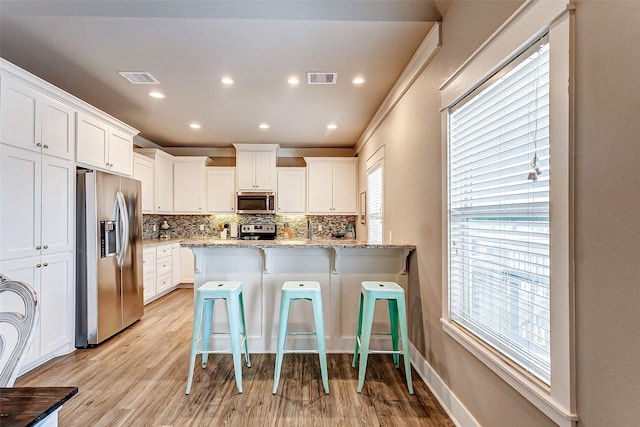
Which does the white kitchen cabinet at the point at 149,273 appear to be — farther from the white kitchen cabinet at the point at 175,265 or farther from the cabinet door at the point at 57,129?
the cabinet door at the point at 57,129

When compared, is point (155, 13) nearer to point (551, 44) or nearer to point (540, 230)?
point (551, 44)

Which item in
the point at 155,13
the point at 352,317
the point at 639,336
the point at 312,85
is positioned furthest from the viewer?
the point at 312,85

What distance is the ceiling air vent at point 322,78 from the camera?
2736mm

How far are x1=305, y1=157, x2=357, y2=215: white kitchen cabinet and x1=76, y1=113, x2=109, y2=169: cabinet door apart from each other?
3143 millimetres

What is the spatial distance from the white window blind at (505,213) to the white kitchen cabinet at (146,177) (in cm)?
451

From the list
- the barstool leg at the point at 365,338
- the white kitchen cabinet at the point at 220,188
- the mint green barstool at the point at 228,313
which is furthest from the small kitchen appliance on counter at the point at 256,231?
the barstool leg at the point at 365,338

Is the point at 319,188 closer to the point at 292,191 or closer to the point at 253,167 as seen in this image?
the point at 292,191

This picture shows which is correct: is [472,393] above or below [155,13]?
below

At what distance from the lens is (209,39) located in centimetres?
219

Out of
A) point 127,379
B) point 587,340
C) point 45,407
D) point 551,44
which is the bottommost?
point 127,379

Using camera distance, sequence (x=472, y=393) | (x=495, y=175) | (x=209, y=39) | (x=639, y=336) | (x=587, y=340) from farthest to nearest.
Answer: (x=209, y=39) → (x=472, y=393) → (x=495, y=175) → (x=587, y=340) → (x=639, y=336)

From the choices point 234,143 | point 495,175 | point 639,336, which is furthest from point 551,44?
point 234,143

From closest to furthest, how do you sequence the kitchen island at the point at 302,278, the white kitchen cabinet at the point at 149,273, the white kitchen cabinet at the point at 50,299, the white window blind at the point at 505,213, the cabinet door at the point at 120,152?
the white window blind at the point at 505,213 < the white kitchen cabinet at the point at 50,299 < the kitchen island at the point at 302,278 < the cabinet door at the point at 120,152 < the white kitchen cabinet at the point at 149,273

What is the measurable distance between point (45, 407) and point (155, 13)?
7.21 feet
